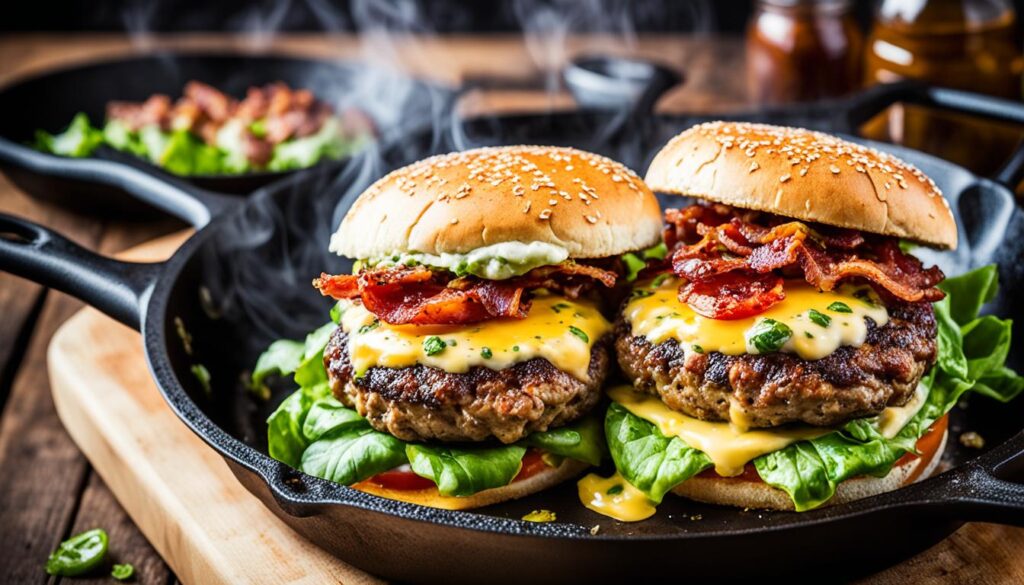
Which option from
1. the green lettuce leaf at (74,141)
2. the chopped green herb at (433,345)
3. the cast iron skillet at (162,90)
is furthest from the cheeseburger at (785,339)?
the green lettuce leaf at (74,141)

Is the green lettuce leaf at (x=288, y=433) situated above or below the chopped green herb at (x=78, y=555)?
above

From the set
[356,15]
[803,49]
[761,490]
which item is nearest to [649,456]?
[761,490]

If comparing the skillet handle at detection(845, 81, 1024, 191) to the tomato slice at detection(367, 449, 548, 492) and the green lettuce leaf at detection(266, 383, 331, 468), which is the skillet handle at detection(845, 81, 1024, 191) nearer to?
the tomato slice at detection(367, 449, 548, 492)

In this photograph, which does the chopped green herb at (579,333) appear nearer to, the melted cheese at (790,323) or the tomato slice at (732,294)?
the melted cheese at (790,323)

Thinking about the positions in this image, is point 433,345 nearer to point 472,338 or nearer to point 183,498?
point 472,338

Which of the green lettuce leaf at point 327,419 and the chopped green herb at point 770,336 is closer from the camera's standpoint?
the chopped green herb at point 770,336

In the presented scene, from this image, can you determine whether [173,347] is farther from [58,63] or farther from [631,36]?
[631,36]

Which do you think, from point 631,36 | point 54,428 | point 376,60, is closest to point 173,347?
point 54,428

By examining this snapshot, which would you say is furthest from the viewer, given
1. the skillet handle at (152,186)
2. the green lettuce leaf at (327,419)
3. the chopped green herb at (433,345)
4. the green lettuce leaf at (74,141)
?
the green lettuce leaf at (74,141)
